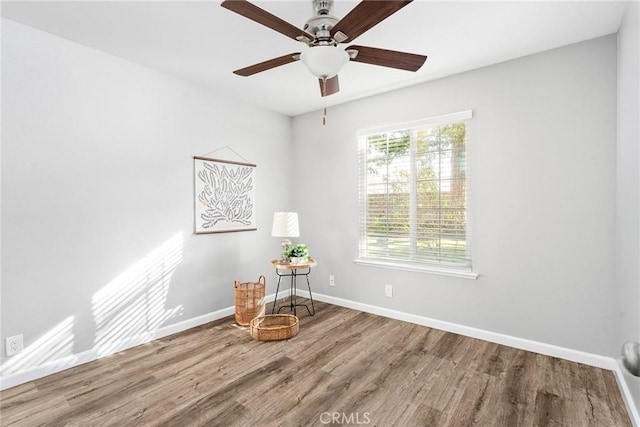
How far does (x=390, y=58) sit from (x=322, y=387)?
2.25 meters

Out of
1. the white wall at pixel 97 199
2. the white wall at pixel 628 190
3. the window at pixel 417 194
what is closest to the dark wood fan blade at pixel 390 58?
the white wall at pixel 628 190

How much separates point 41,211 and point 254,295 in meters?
1.96

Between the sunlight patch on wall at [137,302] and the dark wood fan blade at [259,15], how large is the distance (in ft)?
7.62

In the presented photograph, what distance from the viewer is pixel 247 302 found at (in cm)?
340

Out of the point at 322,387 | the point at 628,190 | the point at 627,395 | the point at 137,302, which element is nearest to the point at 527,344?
the point at 627,395

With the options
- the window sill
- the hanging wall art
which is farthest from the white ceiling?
the window sill

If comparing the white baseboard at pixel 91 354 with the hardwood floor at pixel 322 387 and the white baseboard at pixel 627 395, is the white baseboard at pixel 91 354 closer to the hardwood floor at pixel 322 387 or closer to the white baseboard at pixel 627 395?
the hardwood floor at pixel 322 387

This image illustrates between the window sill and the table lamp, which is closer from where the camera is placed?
the window sill

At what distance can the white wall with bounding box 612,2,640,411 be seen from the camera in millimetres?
1811

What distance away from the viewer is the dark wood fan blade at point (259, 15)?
1432mm

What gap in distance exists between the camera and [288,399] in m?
2.10

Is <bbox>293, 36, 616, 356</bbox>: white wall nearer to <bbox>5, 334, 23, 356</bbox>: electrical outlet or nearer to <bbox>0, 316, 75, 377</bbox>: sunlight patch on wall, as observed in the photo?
<bbox>0, 316, 75, 377</bbox>: sunlight patch on wall

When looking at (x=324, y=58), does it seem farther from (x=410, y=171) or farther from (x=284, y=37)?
(x=410, y=171)

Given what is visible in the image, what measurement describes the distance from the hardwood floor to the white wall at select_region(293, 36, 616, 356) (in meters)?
0.38
